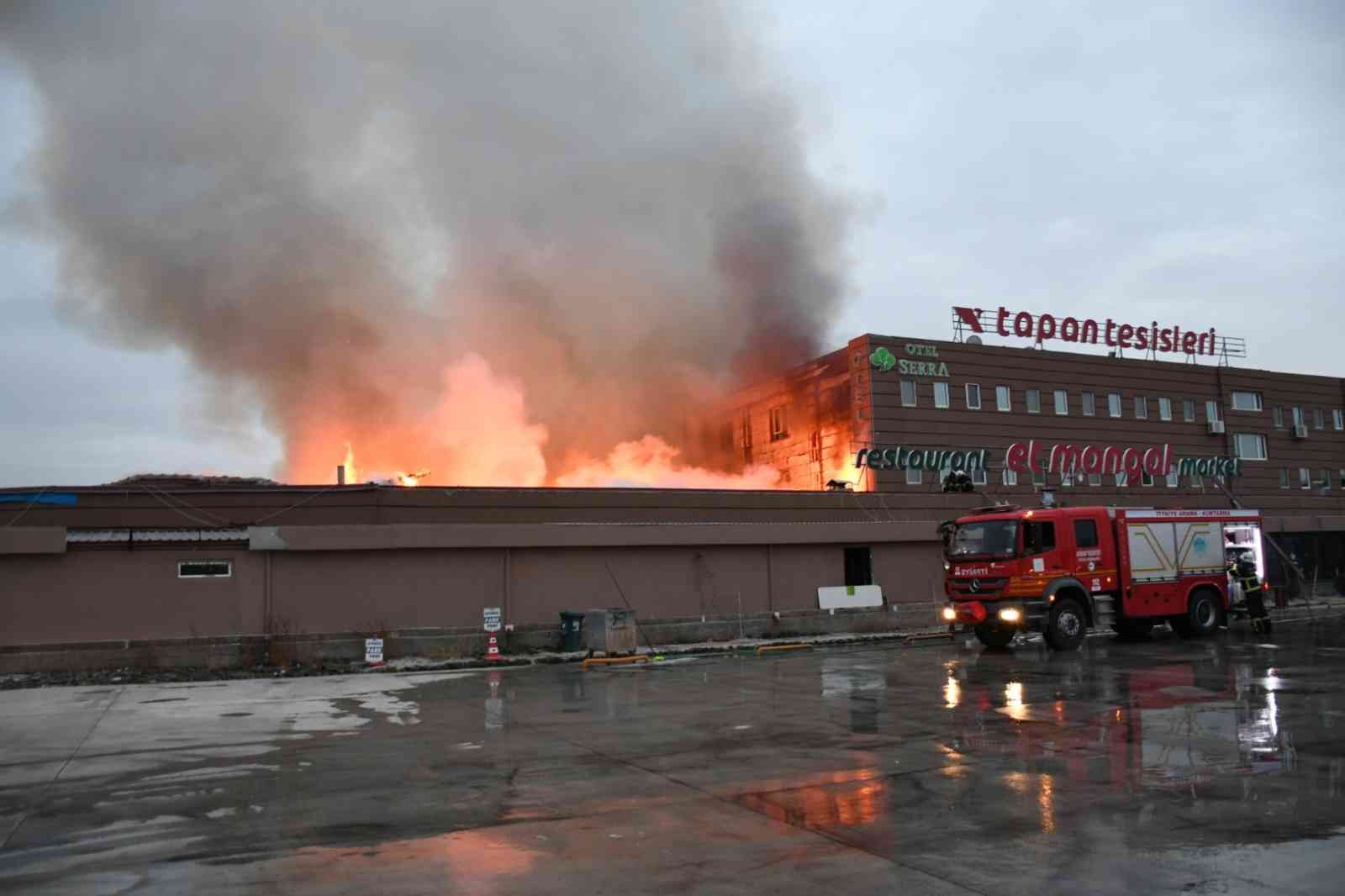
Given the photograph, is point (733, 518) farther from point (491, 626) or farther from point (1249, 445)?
point (1249, 445)

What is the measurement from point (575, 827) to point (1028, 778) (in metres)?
3.77

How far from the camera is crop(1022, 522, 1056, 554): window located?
20.6m

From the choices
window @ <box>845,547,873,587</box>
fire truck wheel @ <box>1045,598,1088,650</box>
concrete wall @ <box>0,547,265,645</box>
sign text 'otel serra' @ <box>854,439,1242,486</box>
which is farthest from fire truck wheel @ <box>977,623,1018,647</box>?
concrete wall @ <box>0,547,265,645</box>

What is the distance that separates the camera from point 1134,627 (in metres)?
22.7

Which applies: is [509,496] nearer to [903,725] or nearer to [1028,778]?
[903,725]

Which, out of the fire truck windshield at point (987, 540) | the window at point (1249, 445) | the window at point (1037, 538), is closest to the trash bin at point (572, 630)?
the fire truck windshield at point (987, 540)

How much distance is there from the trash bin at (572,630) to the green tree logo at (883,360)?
545 inches

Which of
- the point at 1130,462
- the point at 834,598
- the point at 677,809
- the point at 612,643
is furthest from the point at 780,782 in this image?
the point at 1130,462

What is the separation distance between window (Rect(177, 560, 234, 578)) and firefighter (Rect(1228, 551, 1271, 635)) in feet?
71.8

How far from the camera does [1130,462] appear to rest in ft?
123

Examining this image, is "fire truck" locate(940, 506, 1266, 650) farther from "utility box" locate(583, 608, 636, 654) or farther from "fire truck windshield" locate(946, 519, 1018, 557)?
"utility box" locate(583, 608, 636, 654)

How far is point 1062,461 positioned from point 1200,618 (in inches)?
526

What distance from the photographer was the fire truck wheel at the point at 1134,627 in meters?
22.3

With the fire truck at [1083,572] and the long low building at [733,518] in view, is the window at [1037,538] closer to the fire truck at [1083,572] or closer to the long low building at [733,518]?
the fire truck at [1083,572]
